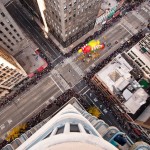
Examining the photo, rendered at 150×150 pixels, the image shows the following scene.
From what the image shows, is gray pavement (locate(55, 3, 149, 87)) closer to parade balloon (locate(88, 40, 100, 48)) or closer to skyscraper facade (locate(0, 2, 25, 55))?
parade balloon (locate(88, 40, 100, 48))

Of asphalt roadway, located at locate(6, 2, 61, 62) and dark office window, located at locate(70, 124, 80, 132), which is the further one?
asphalt roadway, located at locate(6, 2, 61, 62)

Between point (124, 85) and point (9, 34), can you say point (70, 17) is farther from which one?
point (124, 85)

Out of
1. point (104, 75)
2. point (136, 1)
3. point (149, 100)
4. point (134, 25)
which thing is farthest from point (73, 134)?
point (136, 1)

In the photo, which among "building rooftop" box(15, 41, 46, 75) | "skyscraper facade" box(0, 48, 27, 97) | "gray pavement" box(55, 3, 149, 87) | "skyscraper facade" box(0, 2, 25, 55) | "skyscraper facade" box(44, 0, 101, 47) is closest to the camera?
"skyscraper facade" box(0, 2, 25, 55)

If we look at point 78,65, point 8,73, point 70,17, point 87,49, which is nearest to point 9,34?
point 8,73

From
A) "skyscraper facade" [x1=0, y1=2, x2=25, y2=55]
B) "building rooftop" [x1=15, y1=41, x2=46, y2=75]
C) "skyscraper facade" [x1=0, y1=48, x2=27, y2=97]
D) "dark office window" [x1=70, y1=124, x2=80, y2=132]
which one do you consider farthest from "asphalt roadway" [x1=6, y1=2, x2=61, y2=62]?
"dark office window" [x1=70, y1=124, x2=80, y2=132]

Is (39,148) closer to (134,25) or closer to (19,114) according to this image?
(19,114)

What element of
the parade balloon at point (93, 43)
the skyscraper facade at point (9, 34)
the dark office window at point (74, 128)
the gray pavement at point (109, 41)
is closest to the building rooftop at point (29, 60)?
the skyscraper facade at point (9, 34)

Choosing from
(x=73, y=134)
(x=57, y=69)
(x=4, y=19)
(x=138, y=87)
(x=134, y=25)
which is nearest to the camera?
(x=73, y=134)
